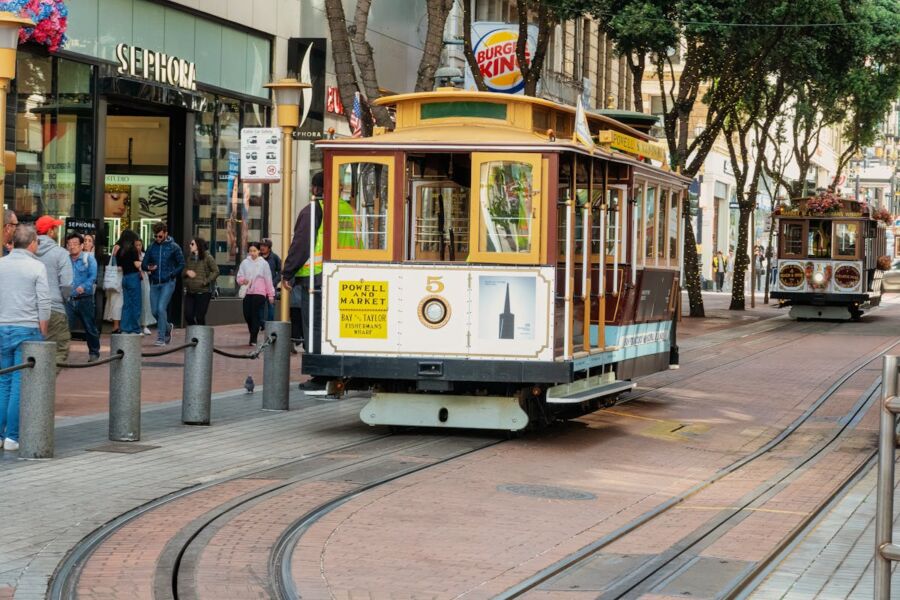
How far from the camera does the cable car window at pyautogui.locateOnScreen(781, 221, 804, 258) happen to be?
134 feet

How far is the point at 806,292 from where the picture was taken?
132 feet

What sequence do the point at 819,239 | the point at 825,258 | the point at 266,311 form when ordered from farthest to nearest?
the point at 819,239 → the point at 825,258 → the point at 266,311

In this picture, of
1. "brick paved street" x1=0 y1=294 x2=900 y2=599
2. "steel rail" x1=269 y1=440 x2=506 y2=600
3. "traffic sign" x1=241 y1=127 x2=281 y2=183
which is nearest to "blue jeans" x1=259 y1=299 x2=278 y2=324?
"traffic sign" x1=241 y1=127 x2=281 y2=183

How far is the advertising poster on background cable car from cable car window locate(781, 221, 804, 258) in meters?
28.9

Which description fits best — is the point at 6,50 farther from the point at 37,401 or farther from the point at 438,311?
the point at 438,311

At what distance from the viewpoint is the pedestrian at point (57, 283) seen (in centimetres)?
1380

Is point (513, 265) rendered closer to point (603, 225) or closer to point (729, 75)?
point (603, 225)

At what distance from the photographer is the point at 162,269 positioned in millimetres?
23656

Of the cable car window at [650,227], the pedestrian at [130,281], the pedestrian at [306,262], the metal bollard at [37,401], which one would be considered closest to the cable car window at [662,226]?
the cable car window at [650,227]

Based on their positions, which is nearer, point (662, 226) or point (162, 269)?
point (662, 226)

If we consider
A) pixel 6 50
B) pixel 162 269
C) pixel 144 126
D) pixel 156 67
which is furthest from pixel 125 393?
pixel 144 126

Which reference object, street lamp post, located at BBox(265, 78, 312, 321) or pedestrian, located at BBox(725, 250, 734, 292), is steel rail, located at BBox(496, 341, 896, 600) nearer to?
street lamp post, located at BBox(265, 78, 312, 321)

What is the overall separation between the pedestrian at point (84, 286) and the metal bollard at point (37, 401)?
25.9 ft

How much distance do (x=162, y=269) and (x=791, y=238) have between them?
72.8 feet
